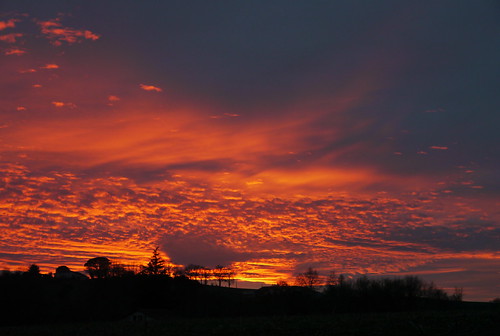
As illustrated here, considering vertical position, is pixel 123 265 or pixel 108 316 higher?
pixel 123 265

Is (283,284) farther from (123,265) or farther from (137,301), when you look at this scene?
(123,265)

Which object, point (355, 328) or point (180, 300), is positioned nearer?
point (355, 328)

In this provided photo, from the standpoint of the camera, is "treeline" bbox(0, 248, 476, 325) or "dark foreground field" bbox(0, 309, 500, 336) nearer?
"dark foreground field" bbox(0, 309, 500, 336)

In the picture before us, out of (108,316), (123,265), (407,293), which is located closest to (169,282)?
(108,316)

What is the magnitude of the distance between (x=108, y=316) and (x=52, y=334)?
52.5m

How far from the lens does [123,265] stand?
600 ft

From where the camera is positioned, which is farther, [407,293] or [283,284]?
→ [283,284]

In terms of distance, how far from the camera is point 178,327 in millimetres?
45312

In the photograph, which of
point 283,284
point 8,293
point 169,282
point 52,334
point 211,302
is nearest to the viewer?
point 52,334

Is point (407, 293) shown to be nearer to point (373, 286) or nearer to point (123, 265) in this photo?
point (373, 286)

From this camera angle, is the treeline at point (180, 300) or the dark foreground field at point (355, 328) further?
the treeline at point (180, 300)

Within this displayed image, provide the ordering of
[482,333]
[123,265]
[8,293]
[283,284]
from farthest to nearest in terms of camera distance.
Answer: [123,265], [283,284], [8,293], [482,333]

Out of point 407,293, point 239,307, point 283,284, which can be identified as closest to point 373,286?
point 407,293

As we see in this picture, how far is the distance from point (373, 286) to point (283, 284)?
4218 cm
